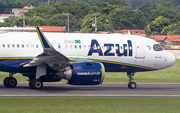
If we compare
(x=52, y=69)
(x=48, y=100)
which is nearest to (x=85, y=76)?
(x=52, y=69)

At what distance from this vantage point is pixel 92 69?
22906mm

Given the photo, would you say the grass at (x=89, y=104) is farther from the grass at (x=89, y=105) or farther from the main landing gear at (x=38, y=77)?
the main landing gear at (x=38, y=77)

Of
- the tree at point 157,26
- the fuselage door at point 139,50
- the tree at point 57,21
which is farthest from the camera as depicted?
the tree at point 157,26

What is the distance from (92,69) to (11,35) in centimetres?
598

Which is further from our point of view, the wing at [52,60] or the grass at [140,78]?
the grass at [140,78]

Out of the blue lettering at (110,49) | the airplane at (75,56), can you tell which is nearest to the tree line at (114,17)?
the airplane at (75,56)

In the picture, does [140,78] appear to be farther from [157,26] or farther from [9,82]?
[157,26]

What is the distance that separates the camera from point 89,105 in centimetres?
1795

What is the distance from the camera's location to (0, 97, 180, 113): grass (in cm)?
1661

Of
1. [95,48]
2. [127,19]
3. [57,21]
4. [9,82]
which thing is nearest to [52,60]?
[95,48]

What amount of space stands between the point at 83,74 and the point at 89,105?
196 inches

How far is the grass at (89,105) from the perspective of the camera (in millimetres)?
16609

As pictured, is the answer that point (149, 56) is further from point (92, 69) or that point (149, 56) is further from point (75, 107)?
point (75, 107)

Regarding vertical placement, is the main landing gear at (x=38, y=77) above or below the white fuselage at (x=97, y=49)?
below
